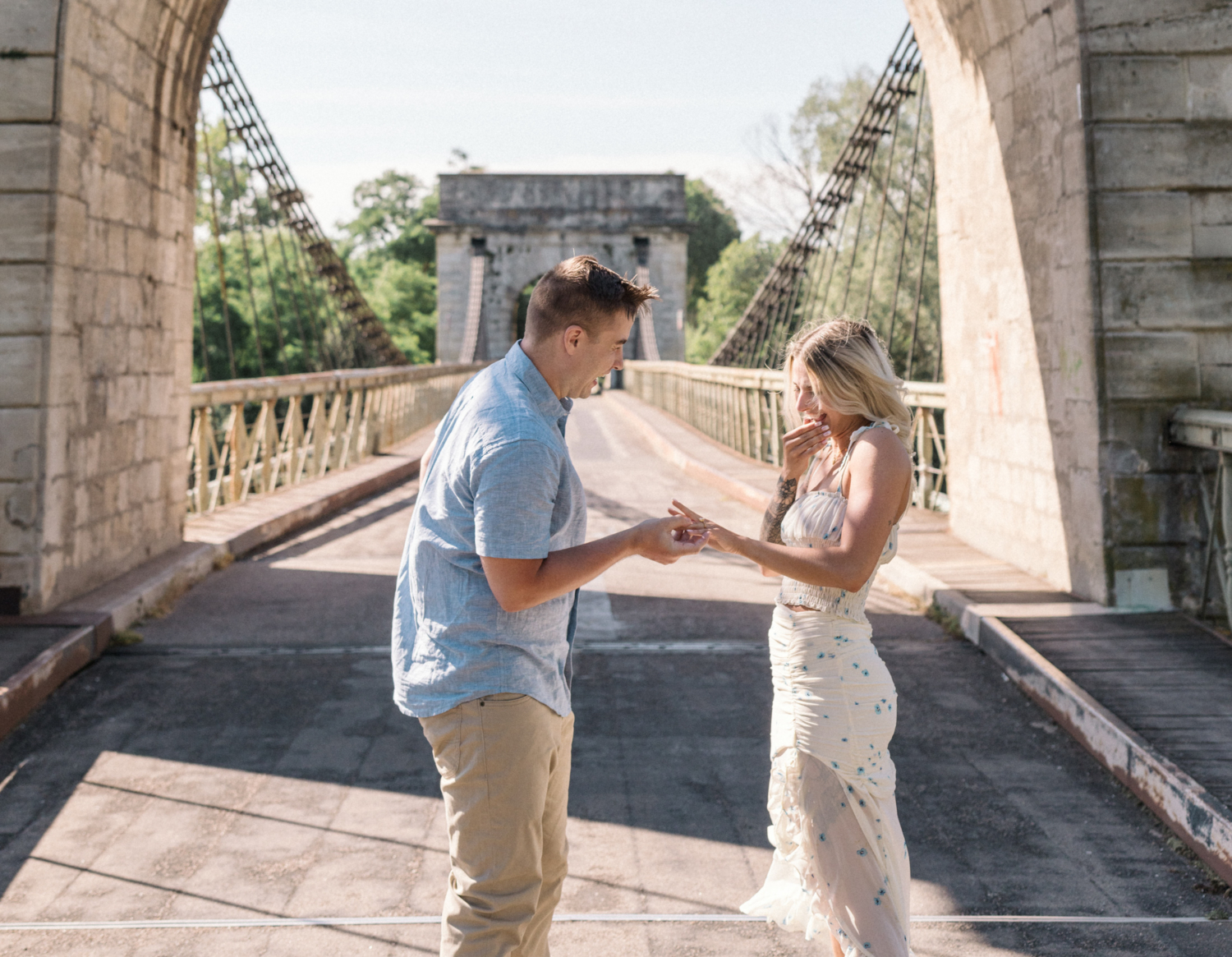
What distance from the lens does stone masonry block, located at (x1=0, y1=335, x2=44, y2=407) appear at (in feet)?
15.6

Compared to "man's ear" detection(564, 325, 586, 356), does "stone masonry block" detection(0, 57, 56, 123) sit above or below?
above

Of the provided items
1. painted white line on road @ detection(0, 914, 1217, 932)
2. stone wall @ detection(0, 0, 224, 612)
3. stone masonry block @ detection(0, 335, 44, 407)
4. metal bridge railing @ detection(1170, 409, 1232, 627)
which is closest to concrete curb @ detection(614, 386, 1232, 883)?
painted white line on road @ detection(0, 914, 1217, 932)

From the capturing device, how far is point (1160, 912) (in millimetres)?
2707

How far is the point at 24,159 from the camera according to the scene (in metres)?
4.78

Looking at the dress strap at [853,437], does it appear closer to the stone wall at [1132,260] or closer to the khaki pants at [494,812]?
the khaki pants at [494,812]

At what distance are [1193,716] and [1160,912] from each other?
3.93 feet

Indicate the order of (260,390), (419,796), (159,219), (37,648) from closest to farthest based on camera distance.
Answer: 1. (419,796)
2. (37,648)
3. (159,219)
4. (260,390)

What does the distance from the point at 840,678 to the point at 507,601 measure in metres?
0.75

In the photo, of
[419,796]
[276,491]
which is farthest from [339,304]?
[419,796]

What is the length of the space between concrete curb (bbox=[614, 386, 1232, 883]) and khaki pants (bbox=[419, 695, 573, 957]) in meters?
1.90

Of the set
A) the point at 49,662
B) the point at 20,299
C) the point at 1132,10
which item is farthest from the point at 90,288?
the point at 1132,10

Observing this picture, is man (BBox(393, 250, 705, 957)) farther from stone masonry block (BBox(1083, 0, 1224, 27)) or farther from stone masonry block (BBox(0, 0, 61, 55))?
stone masonry block (BBox(1083, 0, 1224, 27))

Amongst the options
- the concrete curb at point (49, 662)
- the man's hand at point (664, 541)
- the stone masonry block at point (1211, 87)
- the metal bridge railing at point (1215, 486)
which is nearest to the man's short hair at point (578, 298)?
the man's hand at point (664, 541)

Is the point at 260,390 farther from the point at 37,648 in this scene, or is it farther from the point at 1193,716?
the point at 1193,716
